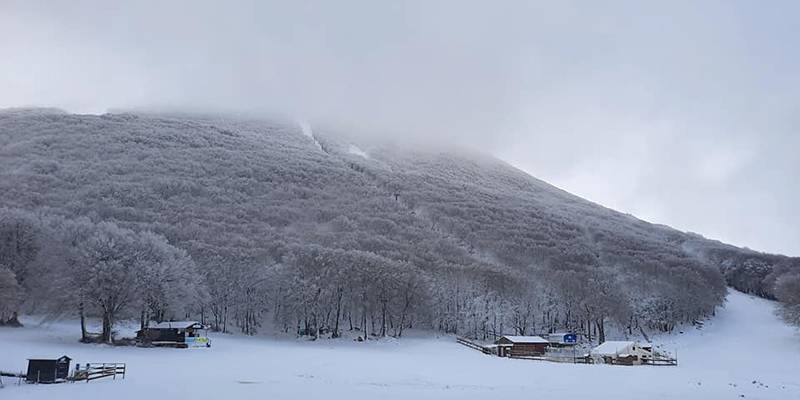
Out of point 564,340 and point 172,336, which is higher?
point 172,336

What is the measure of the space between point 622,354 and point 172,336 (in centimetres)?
4229

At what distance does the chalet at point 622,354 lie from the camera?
57.4m

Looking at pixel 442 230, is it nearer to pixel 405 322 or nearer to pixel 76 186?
pixel 405 322

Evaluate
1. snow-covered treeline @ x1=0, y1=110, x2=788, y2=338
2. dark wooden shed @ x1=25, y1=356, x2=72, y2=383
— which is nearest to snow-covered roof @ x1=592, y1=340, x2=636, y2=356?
snow-covered treeline @ x1=0, y1=110, x2=788, y2=338

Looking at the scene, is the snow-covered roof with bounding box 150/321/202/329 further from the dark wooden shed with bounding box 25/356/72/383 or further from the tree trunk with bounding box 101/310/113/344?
the dark wooden shed with bounding box 25/356/72/383

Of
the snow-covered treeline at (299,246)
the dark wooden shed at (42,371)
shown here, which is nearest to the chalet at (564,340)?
the snow-covered treeline at (299,246)

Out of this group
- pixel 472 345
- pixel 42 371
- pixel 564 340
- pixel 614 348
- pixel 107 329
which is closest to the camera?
pixel 42 371

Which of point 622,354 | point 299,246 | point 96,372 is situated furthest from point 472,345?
point 96,372

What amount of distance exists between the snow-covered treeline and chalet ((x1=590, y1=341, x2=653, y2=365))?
63.7ft

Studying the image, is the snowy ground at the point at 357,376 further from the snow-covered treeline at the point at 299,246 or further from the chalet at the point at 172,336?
the snow-covered treeline at the point at 299,246

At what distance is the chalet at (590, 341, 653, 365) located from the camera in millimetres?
57375

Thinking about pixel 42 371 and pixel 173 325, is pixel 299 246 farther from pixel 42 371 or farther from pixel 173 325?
pixel 42 371

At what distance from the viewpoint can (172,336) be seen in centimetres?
5994

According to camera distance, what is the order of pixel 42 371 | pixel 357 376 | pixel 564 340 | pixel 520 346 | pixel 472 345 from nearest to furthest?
pixel 42 371, pixel 357 376, pixel 520 346, pixel 472 345, pixel 564 340
